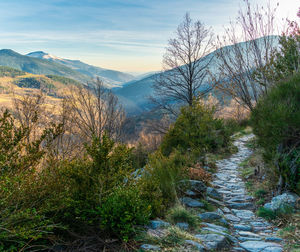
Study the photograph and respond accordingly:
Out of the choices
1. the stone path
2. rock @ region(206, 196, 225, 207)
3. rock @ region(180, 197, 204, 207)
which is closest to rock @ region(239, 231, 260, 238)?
the stone path

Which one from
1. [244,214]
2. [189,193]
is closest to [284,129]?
[244,214]

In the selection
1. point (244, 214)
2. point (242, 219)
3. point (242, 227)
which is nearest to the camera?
point (242, 227)

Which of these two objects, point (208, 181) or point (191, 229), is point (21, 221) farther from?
point (208, 181)

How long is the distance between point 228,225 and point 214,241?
3.48ft

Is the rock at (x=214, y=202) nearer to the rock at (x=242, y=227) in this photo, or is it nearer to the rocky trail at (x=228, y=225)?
the rocky trail at (x=228, y=225)

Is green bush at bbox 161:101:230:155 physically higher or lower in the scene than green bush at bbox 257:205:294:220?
higher

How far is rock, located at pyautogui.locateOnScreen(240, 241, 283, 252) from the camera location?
271 cm

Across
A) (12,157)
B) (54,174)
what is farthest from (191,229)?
(12,157)

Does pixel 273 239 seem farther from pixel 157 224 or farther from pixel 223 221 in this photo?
pixel 157 224

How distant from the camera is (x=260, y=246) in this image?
9.24 feet

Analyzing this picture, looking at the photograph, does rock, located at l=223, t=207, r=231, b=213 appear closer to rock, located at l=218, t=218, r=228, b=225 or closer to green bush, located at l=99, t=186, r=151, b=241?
rock, located at l=218, t=218, r=228, b=225

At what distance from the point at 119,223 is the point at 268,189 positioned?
382 cm

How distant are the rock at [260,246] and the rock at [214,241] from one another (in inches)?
10.4

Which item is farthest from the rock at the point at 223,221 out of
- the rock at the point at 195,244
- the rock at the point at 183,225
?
the rock at the point at 195,244
